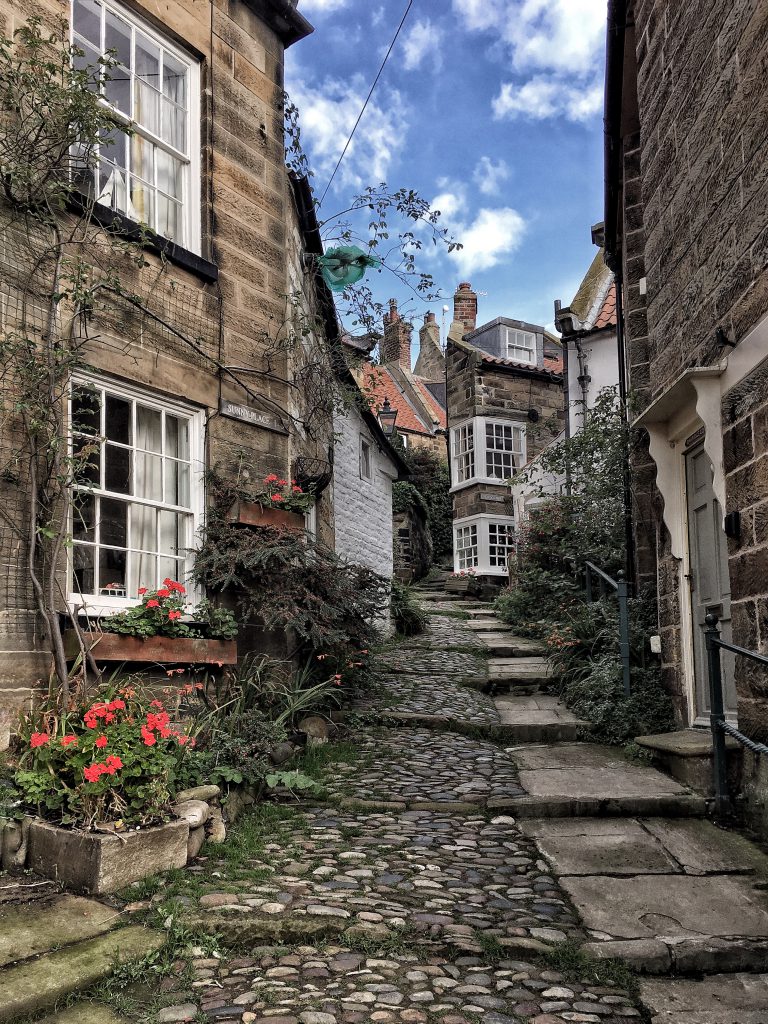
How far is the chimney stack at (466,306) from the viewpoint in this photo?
86.7ft

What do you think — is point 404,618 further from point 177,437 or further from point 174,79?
point 174,79

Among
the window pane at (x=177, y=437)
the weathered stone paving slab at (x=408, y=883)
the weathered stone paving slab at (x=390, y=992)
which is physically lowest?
the weathered stone paving slab at (x=390, y=992)

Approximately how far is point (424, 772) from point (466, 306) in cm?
2232

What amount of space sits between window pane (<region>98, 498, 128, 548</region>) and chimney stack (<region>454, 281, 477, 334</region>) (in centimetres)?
2164

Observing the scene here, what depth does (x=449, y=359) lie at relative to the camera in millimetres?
23062

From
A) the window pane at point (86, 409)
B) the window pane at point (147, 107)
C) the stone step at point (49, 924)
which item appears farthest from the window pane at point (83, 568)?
the window pane at point (147, 107)

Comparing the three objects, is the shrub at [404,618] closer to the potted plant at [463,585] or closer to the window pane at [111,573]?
the potted plant at [463,585]

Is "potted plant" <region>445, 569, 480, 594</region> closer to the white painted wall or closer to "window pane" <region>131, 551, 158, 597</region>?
the white painted wall

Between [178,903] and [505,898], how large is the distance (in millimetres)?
1489

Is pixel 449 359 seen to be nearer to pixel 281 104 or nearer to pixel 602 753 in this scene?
pixel 281 104

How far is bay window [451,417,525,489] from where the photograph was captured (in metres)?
21.9

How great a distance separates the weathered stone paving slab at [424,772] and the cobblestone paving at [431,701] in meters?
0.44

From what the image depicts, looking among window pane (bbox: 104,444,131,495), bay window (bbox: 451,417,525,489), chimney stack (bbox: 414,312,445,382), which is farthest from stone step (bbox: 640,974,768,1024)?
chimney stack (bbox: 414,312,445,382)

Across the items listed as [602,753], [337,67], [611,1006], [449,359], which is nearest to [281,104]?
[337,67]
